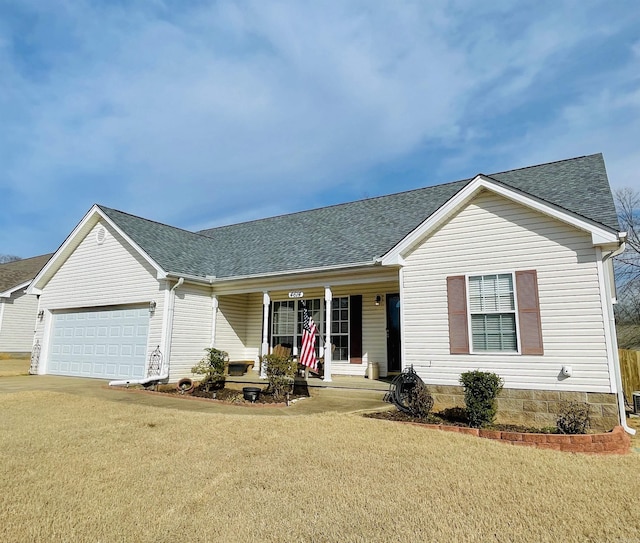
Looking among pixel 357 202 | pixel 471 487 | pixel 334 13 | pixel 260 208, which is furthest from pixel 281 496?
pixel 260 208

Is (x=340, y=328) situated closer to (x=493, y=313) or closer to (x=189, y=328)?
(x=189, y=328)

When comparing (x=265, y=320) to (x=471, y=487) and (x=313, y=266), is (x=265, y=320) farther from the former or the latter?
(x=471, y=487)

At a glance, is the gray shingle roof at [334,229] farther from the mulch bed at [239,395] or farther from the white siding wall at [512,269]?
the mulch bed at [239,395]

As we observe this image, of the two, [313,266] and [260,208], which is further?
[260,208]

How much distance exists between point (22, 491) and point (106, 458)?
1.15 meters

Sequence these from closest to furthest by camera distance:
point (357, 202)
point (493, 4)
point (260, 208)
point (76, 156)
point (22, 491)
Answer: point (22, 491) → point (493, 4) → point (357, 202) → point (76, 156) → point (260, 208)

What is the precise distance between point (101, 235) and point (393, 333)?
10701 mm

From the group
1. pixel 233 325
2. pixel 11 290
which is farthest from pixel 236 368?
pixel 11 290

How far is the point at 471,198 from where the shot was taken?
8906 mm

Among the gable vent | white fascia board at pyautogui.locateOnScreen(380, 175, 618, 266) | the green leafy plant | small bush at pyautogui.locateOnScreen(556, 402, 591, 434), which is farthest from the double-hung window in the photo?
the gable vent

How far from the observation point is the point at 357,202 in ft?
51.3

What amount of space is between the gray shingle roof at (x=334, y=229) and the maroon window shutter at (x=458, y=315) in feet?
6.88

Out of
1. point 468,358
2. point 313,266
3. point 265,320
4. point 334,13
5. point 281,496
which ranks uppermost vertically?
point 334,13

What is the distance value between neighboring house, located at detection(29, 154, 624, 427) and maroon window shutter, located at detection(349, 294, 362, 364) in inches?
1.3
